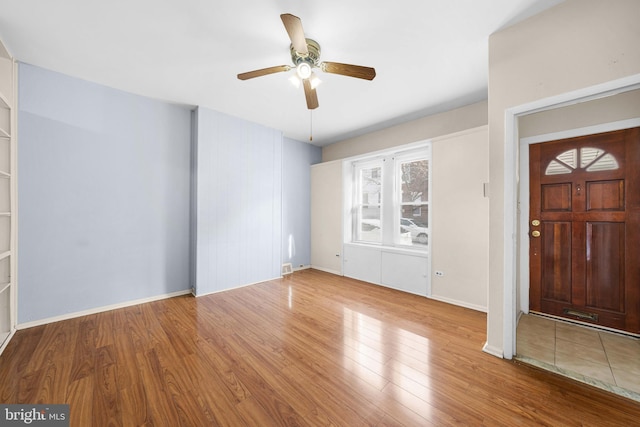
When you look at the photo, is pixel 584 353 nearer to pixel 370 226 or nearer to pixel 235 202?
pixel 370 226

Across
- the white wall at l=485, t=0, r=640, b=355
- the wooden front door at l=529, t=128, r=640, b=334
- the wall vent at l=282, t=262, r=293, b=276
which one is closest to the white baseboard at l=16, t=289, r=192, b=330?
the wall vent at l=282, t=262, r=293, b=276

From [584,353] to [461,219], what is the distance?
5.27 ft

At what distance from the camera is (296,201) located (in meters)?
4.92

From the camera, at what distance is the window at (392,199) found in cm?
371

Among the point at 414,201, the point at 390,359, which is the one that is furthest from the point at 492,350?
the point at 414,201

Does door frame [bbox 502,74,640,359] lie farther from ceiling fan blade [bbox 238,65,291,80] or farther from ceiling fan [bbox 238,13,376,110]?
ceiling fan blade [bbox 238,65,291,80]

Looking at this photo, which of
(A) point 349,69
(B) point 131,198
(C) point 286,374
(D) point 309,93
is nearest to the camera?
(C) point 286,374

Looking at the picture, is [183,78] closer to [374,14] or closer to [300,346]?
[374,14]

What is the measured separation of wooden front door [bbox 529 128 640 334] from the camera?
214cm

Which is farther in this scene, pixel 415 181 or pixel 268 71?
pixel 415 181

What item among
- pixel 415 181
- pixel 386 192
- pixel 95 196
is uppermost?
pixel 415 181

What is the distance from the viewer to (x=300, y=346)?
6.94ft

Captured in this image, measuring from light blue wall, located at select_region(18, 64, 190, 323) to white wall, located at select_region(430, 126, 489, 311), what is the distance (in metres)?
3.67

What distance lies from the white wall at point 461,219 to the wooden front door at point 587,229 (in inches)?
19.0
